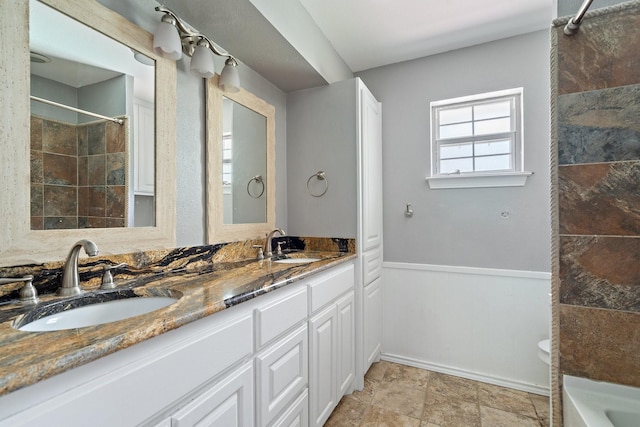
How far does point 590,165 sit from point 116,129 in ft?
5.75

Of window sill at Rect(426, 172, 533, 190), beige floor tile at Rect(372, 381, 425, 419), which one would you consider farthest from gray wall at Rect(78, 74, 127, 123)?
beige floor tile at Rect(372, 381, 425, 419)

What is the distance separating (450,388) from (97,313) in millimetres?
2142

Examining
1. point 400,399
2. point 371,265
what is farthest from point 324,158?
point 400,399

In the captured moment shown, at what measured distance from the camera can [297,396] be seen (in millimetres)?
1300

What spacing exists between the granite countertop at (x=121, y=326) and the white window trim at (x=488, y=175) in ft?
4.91

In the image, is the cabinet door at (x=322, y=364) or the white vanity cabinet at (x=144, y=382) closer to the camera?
the white vanity cabinet at (x=144, y=382)

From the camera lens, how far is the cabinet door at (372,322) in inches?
82.3

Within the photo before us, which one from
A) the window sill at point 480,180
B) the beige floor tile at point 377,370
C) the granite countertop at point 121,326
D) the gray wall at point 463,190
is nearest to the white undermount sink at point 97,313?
the granite countertop at point 121,326

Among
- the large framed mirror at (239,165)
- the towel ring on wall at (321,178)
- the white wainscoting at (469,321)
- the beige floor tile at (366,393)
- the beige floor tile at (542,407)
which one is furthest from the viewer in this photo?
the towel ring on wall at (321,178)

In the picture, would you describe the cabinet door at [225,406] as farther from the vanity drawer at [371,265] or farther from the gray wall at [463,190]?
the gray wall at [463,190]

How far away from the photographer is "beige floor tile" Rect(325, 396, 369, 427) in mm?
1679

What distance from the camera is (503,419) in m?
1.72

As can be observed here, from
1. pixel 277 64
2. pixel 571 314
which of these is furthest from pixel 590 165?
pixel 277 64

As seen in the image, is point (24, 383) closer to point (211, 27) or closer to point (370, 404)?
point (211, 27)
